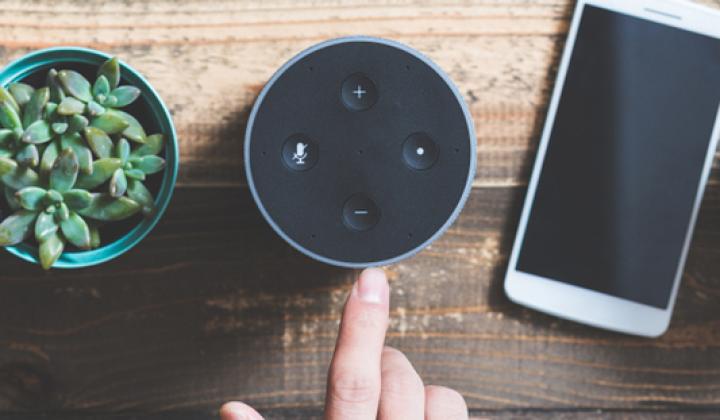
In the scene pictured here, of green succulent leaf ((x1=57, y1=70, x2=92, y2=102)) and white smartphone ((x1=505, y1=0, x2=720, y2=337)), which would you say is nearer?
green succulent leaf ((x1=57, y1=70, x2=92, y2=102))

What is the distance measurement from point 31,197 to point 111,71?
0.10m

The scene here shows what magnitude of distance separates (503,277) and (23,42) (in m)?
0.45

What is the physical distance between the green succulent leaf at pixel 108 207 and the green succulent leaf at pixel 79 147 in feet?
0.08

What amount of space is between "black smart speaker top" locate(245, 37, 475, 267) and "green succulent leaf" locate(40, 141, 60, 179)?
0.13 meters

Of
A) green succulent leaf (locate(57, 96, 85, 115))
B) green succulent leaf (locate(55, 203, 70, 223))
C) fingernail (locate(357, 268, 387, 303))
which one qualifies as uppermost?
green succulent leaf (locate(57, 96, 85, 115))

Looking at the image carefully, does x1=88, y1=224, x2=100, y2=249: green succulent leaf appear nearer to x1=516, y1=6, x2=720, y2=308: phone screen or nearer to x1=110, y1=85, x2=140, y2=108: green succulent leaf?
x1=110, y1=85, x2=140, y2=108: green succulent leaf

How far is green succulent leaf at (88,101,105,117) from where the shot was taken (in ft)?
Answer: 1.68

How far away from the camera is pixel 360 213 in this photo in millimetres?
545

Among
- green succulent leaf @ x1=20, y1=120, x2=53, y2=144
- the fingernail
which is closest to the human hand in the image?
Answer: the fingernail

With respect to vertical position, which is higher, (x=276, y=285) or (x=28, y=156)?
(x=28, y=156)

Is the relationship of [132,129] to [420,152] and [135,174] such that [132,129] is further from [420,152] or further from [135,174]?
[420,152]

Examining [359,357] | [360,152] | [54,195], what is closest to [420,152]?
[360,152]

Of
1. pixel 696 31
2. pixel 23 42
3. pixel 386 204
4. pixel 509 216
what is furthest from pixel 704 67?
pixel 23 42

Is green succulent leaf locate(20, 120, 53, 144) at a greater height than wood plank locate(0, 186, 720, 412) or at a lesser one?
greater
